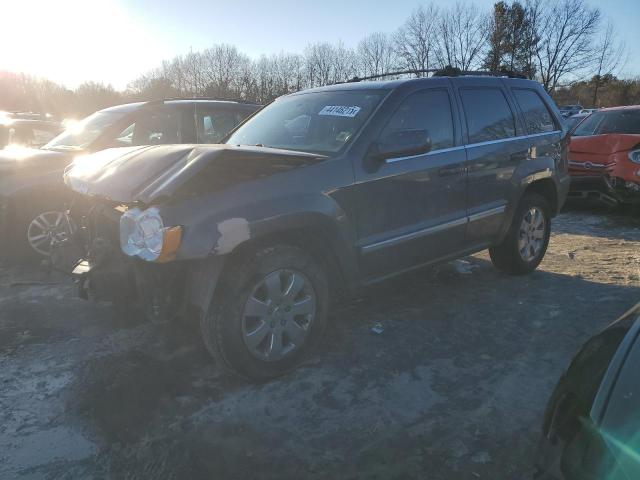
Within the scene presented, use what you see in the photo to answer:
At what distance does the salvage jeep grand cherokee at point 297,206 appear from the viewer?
2764 mm

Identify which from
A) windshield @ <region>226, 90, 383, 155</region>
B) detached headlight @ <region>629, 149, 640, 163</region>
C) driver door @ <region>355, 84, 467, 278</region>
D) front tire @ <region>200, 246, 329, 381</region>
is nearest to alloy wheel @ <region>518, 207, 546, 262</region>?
driver door @ <region>355, 84, 467, 278</region>

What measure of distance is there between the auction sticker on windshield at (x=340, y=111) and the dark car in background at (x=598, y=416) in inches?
93.7

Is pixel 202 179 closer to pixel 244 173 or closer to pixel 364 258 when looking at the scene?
pixel 244 173

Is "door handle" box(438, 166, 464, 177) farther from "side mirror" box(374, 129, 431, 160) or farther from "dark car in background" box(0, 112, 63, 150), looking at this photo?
"dark car in background" box(0, 112, 63, 150)

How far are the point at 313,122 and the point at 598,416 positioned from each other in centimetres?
289

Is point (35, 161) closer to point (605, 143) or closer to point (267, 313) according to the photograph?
point (267, 313)

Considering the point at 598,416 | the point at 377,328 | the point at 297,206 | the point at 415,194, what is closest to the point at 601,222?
the point at 415,194

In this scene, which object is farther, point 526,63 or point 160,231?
point 526,63

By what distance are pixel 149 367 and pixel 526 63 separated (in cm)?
4758

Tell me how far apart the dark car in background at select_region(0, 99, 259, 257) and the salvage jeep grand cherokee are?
5.86 ft

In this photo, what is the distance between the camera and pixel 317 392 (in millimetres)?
2973

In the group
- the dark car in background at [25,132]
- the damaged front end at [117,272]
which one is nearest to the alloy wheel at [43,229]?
the damaged front end at [117,272]

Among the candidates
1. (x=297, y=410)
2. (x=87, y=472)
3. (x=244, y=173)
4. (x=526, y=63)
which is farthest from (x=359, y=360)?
(x=526, y=63)

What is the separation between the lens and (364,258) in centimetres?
341
